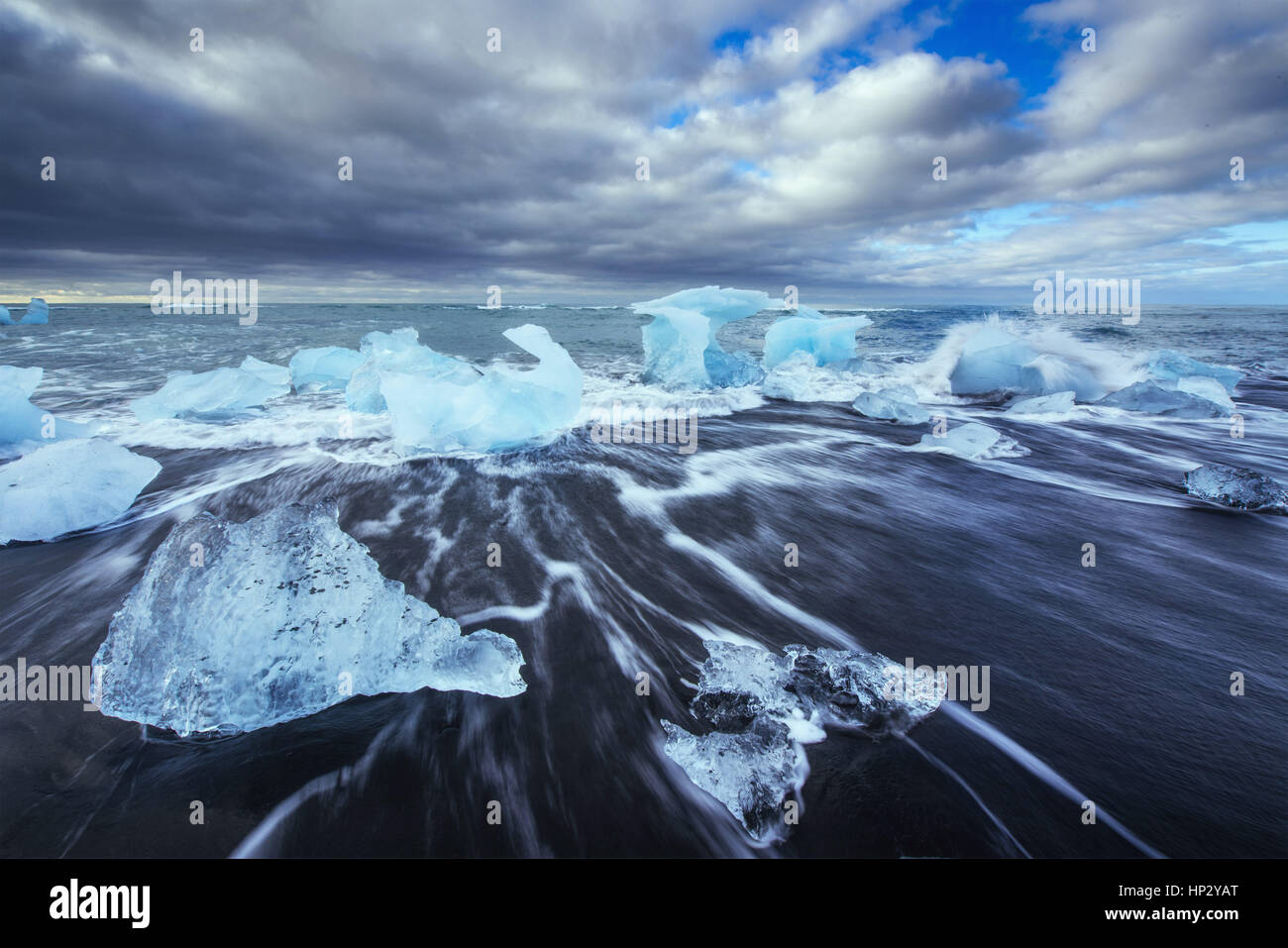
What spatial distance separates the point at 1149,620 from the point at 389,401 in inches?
290

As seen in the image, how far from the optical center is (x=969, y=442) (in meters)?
6.79

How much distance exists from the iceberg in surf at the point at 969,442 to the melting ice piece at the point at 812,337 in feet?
20.8

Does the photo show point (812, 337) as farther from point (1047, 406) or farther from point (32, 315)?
point (32, 315)

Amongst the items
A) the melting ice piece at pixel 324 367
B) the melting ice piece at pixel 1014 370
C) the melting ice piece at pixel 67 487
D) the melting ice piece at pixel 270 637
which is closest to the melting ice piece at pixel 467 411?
the melting ice piece at pixel 67 487

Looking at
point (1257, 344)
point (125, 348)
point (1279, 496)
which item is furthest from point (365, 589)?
point (1257, 344)

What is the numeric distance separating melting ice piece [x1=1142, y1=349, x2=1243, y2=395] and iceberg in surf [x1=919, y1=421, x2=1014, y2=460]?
6.61m

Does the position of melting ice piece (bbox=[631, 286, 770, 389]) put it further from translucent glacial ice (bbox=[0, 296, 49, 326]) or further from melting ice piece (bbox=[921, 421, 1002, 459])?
translucent glacial ice (bbox=[0, 296, 49, 326])

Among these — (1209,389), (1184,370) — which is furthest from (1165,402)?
(1184,370)

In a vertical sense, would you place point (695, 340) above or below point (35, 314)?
below

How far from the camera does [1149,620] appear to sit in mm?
3133

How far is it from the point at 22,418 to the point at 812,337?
14.5 metres

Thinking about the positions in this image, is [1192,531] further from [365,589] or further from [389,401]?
[389,401]

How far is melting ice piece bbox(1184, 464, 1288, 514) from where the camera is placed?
15.3 feet

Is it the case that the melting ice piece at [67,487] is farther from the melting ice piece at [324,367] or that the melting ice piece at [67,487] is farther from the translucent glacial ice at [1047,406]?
the translucent glacial ice at [1047,406]
